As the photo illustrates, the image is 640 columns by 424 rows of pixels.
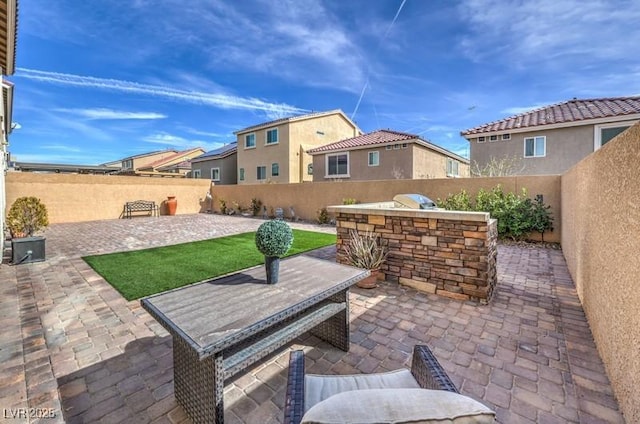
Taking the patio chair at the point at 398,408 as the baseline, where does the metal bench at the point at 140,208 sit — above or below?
above

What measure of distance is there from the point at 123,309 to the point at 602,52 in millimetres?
13689

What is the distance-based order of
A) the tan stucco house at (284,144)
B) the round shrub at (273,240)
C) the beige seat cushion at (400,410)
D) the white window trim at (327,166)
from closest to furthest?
1. the beige seat cushion at (400,410)
2. the round shrub at (273,240)
3. the white window trim at (327,166)
4. the tan stucco house at (284,144)

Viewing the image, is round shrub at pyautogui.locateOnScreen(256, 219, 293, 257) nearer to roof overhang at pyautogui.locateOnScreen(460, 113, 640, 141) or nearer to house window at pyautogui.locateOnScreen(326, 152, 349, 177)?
roof overhang at pyautogui.locateOnScreen(460, 113, 640, 141)

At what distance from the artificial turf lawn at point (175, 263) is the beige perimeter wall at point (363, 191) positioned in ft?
13.4

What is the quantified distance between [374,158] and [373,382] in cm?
1586

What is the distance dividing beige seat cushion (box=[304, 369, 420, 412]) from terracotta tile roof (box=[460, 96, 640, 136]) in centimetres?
1454

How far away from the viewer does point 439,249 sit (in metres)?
4.38

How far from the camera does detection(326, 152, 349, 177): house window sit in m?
17.8

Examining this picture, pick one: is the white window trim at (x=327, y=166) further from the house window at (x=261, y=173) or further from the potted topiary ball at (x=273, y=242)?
the potted topiary ball at (x=273, y=242)

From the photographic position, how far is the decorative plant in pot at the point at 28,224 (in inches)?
245

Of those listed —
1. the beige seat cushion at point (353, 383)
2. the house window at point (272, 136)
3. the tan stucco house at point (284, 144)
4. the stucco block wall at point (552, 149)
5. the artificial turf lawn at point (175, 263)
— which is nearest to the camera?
the beige seat cushion at point (353, 383)

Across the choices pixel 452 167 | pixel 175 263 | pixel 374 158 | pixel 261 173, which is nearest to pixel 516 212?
pixel 175 263

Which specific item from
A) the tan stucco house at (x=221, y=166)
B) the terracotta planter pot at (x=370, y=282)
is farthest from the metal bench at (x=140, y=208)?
the terracotta planter pot at (x=370, y=282)

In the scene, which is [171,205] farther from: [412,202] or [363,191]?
[412,202]
